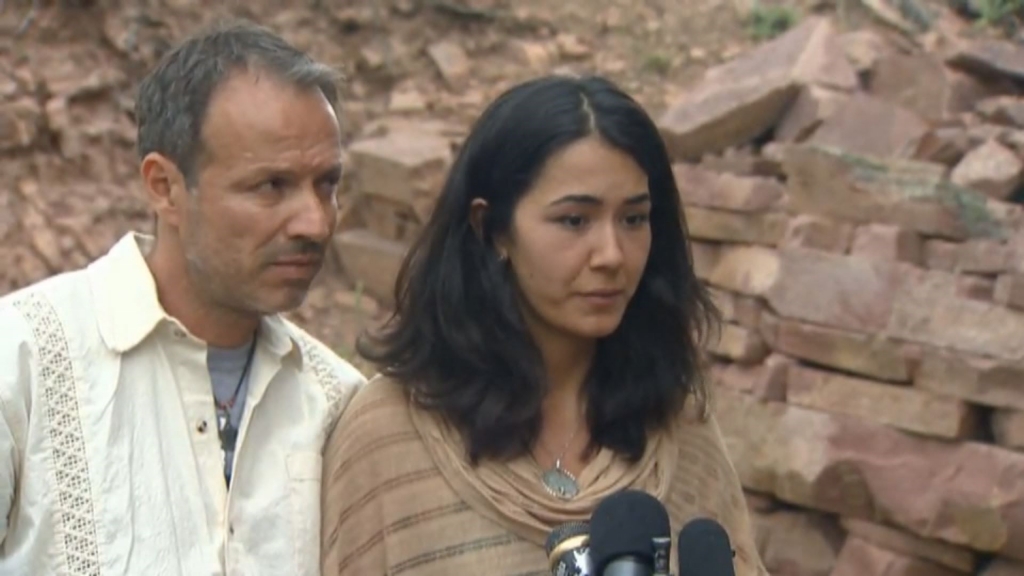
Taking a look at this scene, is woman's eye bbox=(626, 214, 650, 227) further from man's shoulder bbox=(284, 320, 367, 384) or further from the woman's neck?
man's shoulder bbox=(284, 320, 367, 384)

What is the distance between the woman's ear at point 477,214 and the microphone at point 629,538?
1009 millimetres

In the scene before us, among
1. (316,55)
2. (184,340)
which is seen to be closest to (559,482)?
(184,340)

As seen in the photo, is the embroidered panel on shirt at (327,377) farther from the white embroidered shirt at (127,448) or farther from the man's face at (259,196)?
the man's face at (259,196)

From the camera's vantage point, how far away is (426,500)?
318 cm

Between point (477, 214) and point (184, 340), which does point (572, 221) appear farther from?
point (184, 340)

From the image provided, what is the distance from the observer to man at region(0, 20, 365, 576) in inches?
109

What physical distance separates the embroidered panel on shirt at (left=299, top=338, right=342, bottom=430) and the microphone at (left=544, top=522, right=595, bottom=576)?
2.77 feet

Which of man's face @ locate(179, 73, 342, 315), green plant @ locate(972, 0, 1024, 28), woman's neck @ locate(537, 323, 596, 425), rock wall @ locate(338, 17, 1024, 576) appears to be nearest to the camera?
man's face @ locate(179, 73, 342, 315)

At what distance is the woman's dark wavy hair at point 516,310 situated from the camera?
10.5ft

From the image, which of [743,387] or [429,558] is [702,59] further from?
[429,558]

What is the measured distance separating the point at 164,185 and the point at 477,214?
26.8 inches

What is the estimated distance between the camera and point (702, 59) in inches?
374

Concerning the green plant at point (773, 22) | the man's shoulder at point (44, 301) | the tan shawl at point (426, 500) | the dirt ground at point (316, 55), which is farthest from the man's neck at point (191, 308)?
the green plant at point (773, 22)

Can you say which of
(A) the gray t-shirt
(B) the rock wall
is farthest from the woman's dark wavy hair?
(B) the rock wall
